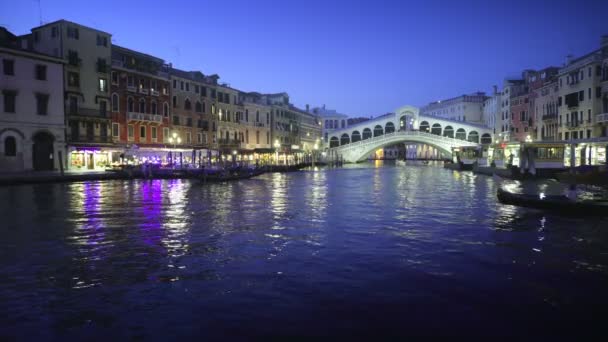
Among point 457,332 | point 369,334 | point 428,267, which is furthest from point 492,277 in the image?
point 369,334

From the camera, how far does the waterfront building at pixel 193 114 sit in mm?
41469

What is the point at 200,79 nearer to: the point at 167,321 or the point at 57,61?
the point at 57,61

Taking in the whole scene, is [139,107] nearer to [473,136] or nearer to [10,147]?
[10,147]

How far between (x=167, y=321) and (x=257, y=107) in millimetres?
51634

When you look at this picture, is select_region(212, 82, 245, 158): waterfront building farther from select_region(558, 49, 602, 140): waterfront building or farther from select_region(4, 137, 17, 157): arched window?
select_region(558, 49, 602, 140): waterfront building

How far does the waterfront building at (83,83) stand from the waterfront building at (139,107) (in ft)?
3.24

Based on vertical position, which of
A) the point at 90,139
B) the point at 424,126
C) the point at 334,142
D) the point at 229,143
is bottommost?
the point at 90,139

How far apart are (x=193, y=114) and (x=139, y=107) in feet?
24.0

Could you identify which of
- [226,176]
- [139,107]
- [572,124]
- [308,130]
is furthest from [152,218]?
[308,130]

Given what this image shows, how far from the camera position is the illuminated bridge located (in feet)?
212

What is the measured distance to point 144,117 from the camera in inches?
1463

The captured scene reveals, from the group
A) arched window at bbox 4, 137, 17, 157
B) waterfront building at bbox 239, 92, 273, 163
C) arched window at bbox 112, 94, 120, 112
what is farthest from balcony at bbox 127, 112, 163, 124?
waterfront building at bbox 239, 92, 273, 163

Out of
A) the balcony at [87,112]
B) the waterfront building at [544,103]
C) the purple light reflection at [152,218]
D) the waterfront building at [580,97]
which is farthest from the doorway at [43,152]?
the waterfront building at [544,103]

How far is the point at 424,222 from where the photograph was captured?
12703mm
